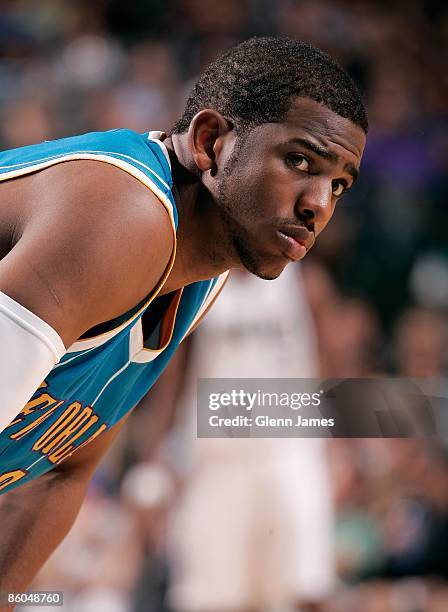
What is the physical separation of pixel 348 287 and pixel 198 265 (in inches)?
135

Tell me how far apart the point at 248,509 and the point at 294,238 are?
8.53ft

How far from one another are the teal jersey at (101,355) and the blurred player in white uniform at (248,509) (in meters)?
1.93

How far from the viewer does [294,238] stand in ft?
5.65

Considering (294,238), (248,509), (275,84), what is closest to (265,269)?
(294,238)

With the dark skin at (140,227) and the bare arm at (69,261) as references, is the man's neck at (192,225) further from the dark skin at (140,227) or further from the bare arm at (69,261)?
the bare arm at (69,261)

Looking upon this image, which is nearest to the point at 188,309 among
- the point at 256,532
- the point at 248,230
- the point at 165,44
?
the point at 248,230

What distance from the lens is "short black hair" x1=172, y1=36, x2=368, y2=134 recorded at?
1.69 meters

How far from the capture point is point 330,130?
1.69m

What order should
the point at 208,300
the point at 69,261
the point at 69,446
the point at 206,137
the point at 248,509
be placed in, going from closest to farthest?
the point at 69,261, the point at 206,137, the point at 69,446, the point at 208,300, the point at 248,509

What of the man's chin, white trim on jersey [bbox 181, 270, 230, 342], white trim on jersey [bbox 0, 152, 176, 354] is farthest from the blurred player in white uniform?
white trim on jersey [bbox 0, 152, 176, 354]

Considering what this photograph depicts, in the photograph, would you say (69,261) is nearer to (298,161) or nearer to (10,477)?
(298,161)

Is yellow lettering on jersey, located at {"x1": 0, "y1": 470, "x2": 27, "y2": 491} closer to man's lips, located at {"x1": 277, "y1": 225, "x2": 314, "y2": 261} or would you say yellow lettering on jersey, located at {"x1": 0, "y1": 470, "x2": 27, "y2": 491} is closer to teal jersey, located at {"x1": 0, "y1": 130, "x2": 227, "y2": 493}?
teal jersey, located at {"x1": 0, "y1": 130, "x2": 227, "y2": 493}

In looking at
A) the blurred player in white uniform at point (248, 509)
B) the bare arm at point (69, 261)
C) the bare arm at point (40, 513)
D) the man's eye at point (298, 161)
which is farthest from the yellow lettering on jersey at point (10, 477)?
the blurred player in white uniform at point (248, 509)

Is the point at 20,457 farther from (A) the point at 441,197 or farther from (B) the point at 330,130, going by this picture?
(A) the point at 441,197
